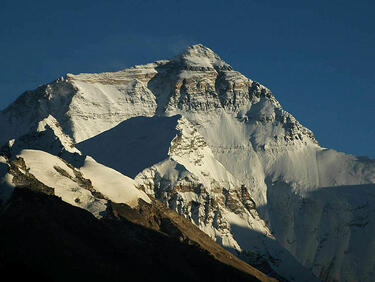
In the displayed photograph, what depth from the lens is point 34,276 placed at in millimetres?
193875

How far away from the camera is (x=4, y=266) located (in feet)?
627

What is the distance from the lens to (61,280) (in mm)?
198625

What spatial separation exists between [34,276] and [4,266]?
507 cm

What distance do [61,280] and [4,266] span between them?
10.8 m

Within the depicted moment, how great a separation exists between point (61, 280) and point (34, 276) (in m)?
5.98
